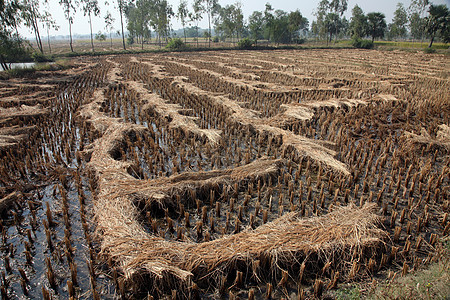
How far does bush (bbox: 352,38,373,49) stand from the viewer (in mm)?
50531

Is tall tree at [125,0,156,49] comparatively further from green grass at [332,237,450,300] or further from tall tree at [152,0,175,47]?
green grass at [332,237,450,300]

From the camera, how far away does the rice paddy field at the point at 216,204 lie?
3.49 metres

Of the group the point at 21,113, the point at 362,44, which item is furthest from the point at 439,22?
the point at 21,113

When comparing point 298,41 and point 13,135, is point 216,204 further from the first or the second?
point 298,41

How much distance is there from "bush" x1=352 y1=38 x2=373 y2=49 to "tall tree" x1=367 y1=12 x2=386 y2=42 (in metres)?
8.21

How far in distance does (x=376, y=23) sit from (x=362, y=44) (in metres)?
10.3

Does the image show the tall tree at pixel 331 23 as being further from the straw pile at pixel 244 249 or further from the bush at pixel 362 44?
the straw pile at pixel 244 249

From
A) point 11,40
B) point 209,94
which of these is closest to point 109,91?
point 209,94

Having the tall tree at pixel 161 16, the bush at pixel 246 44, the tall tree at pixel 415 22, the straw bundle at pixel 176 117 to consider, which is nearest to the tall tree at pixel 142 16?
the tall tree at pixel 161 16

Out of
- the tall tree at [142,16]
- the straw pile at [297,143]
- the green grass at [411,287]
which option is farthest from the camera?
the tall tree at [142,16]

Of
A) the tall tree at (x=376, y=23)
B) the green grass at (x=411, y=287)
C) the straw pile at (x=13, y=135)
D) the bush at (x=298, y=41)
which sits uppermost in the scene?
the tall tree at (x=376, y=23)

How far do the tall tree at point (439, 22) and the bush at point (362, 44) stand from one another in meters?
8.67

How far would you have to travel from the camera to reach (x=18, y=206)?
5.09 meters

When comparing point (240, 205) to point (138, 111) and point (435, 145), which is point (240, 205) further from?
point (138, 111)
